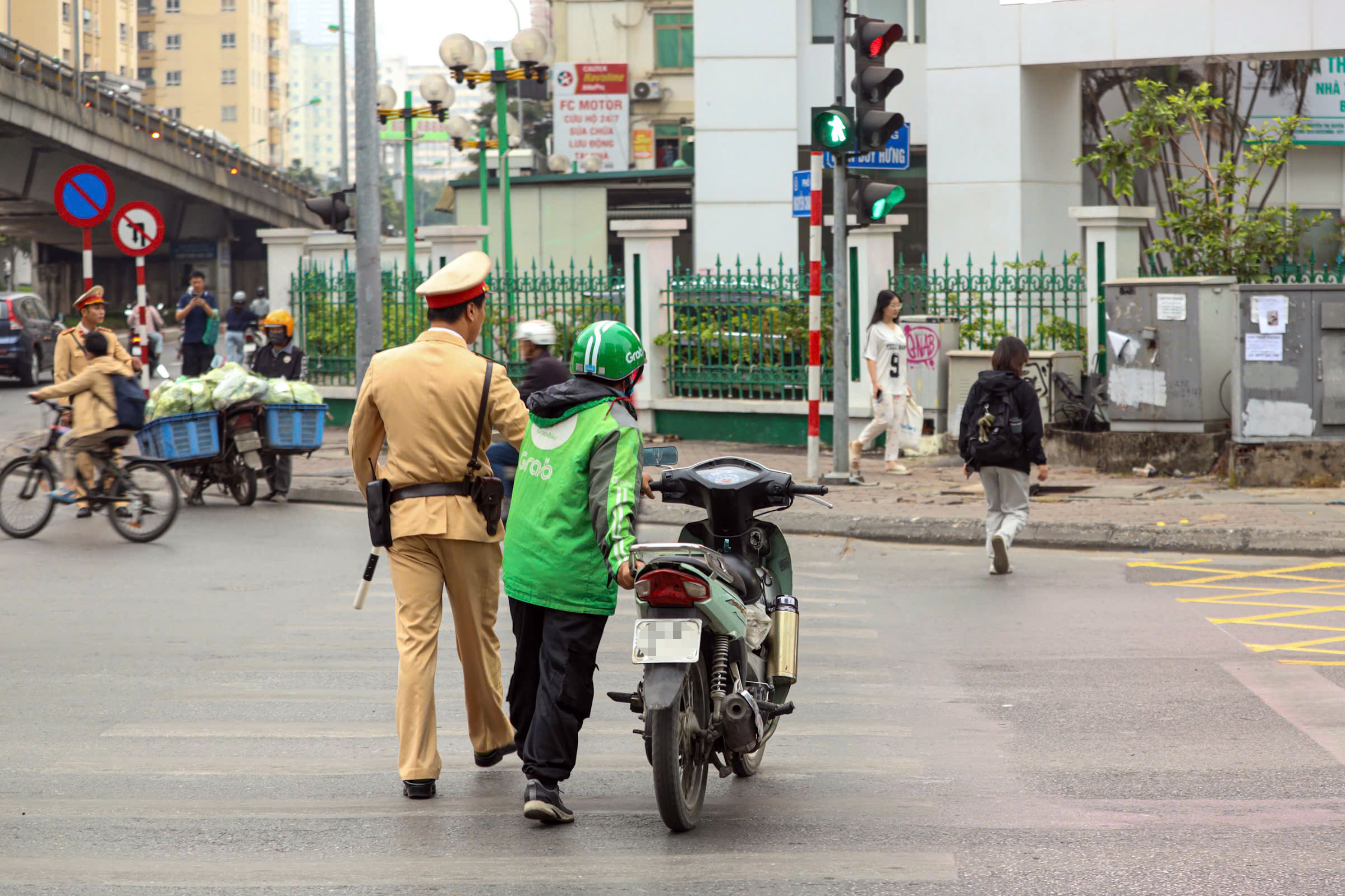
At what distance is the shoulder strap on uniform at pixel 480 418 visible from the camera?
543 centimetres

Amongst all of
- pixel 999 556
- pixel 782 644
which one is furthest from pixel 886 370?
pixel 782 644

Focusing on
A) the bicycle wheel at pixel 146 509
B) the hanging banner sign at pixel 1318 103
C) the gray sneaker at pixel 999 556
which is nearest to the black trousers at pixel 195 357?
the bicycle wheel at pixel 146 509

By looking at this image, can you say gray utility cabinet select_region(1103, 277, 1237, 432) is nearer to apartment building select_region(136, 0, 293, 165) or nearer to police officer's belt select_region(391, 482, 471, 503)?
police officer's belt select_region(391, 482, 471, 503)

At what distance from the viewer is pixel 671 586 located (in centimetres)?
477

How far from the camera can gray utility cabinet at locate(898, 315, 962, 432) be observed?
16.4m

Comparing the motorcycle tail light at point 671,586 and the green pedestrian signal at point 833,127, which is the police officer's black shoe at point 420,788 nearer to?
the motorcycle tail light at point 671,586

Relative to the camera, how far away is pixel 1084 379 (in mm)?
15844

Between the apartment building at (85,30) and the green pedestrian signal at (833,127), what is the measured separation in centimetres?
6950

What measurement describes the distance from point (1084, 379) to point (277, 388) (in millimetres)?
7894

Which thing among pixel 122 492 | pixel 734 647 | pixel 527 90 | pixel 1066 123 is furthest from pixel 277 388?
pixel 527 90

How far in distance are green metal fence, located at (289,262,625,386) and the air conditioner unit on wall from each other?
30.7 meters

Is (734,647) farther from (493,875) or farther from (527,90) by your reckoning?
(527,90)

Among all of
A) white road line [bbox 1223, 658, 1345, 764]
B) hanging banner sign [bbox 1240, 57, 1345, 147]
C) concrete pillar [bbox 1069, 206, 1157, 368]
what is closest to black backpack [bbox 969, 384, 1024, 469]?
A: white road line [bbox 1223, 658, 1345, 764]

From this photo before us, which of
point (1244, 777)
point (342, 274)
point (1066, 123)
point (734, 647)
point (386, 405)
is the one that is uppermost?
point (1066, 123)
